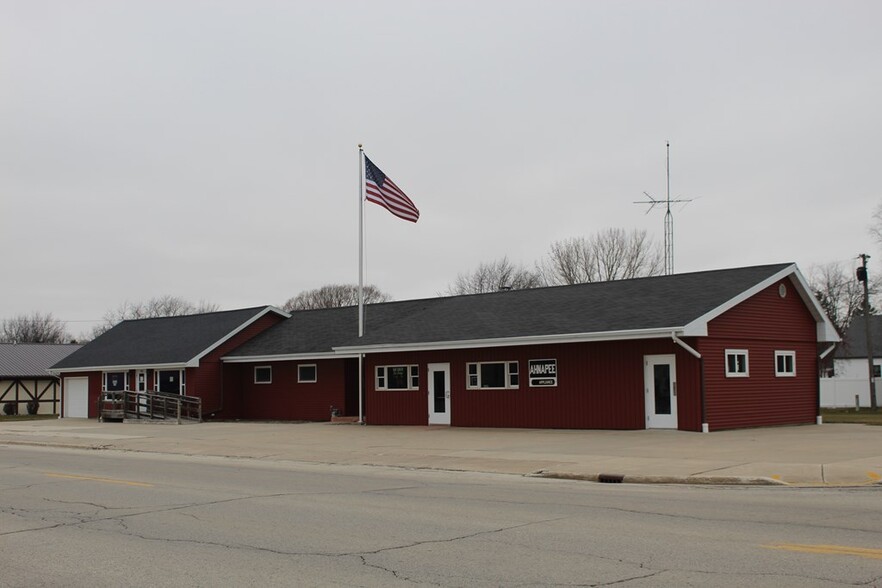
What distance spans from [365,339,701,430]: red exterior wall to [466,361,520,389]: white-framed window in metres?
0.18

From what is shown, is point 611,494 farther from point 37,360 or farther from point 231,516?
point 37,360

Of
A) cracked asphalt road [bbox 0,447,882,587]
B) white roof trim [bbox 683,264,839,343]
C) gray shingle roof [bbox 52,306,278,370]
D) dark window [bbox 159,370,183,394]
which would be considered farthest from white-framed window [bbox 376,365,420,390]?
cracked asphalt road [bbox 0,447,882,587]

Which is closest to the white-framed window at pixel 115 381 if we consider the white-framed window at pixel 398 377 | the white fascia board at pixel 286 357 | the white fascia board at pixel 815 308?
the white fascia board at pixel 286 357

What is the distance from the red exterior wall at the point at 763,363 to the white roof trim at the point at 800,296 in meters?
0.25

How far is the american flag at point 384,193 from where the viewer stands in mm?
33406

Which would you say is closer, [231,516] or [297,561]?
[297,561]

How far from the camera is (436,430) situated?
28688 millimetres

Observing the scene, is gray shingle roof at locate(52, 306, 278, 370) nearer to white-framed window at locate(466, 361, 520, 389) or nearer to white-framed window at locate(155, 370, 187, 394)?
white-framed window at locate(155, 370, 187, 394)

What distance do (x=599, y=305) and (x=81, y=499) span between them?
60.8ft

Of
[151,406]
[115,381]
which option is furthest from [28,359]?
[151,406]

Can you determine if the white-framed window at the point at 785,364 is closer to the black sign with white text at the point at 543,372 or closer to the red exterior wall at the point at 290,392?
the black sign with white text at the point at 543,372

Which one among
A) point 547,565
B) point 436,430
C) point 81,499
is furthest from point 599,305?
point 547,565

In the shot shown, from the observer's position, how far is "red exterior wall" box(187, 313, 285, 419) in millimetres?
40281

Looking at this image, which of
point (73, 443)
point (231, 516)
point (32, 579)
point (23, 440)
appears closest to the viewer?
point (32, 579)
